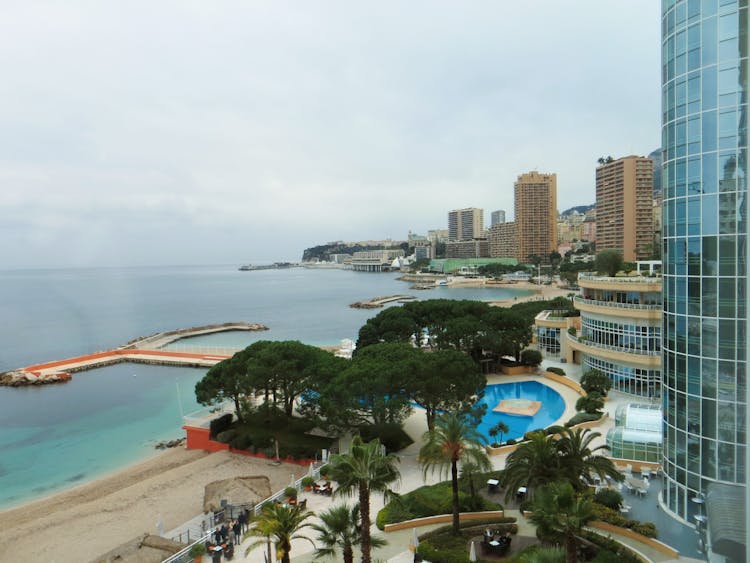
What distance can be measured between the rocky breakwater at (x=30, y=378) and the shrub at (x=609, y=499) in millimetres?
50908

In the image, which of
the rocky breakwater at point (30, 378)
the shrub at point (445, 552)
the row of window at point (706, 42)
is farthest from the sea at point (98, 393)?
the row of window at point (706, 42)

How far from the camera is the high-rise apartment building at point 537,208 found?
7564 inches

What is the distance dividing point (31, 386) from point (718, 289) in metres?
56.0

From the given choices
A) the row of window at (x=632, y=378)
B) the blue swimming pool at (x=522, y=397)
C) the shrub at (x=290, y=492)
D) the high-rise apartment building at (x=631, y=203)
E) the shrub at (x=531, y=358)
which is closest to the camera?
the shrub at (x=290, y=492)

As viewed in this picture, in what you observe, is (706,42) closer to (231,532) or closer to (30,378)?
(231,532)

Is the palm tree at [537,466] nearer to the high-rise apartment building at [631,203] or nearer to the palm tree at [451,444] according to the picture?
the palm tree at [451,444]

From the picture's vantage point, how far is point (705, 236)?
12.8m

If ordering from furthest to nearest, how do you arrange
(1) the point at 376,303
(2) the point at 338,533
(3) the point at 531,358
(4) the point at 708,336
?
(1) the point at 376,303 → (3) the point at 531,358 → (4) the point at 708,336 → (2) the point at 338,533

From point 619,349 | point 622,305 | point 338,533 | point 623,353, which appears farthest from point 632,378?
point 338,533

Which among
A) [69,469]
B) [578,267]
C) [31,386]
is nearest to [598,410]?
[69,469]

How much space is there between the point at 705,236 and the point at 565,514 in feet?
26.2

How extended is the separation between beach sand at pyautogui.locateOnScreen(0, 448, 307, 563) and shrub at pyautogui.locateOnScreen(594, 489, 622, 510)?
12966mm

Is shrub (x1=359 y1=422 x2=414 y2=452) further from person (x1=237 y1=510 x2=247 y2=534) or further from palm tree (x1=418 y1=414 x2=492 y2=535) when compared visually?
palm tree (x1=418 y1=414 x2=492 y2=535)

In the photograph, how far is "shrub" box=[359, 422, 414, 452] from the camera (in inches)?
925
